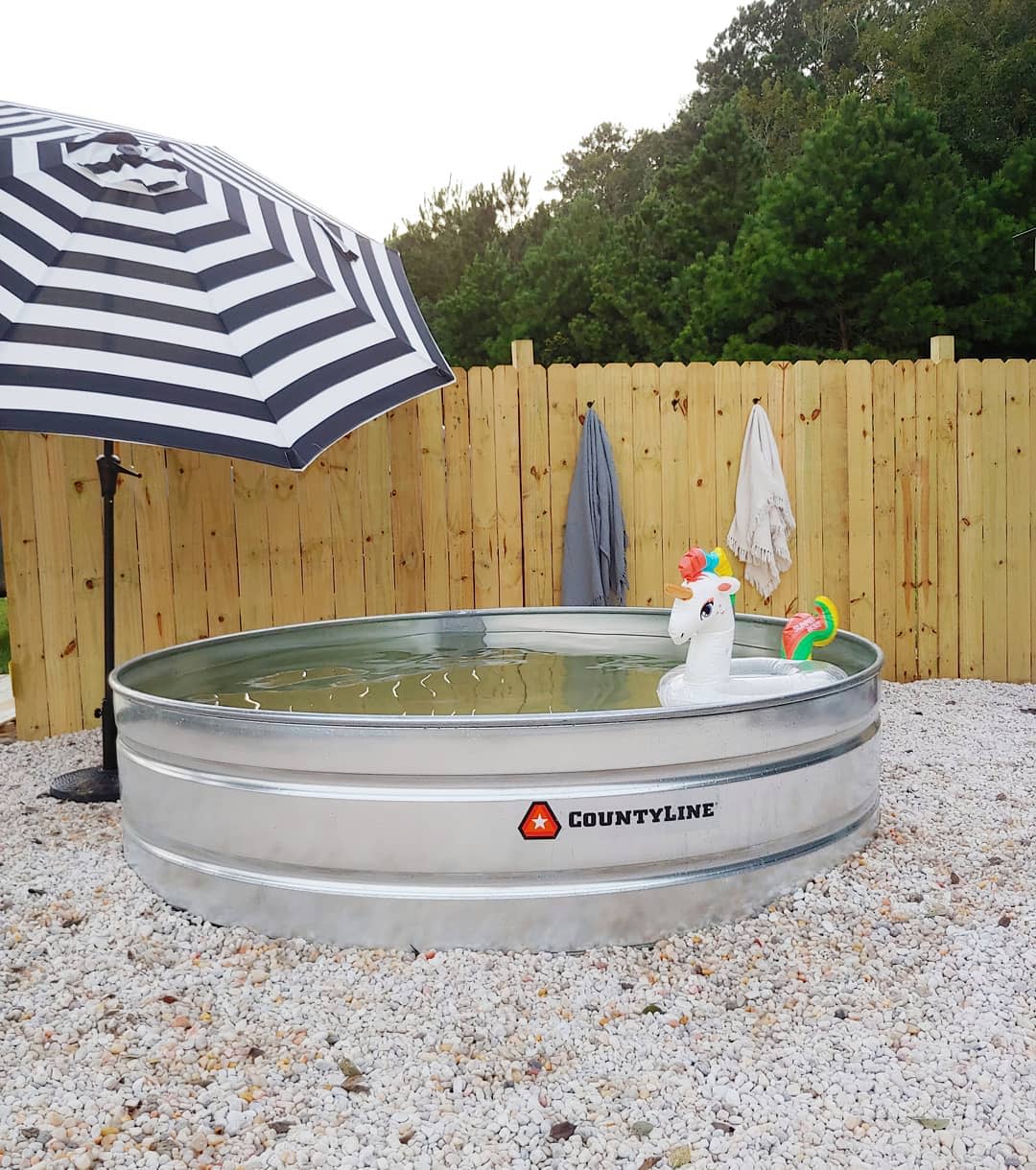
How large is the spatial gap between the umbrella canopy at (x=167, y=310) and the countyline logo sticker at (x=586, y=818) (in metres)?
1.15

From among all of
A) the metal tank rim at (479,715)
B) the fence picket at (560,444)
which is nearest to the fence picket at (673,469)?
the fence picket at (560,444)

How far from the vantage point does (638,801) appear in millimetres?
2350

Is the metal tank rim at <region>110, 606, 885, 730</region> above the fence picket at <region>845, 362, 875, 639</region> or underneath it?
underneath

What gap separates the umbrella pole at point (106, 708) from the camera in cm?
352

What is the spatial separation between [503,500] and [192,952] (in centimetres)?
298

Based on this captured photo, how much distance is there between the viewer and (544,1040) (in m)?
2.06

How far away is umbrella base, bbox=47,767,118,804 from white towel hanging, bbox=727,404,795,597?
306 cm

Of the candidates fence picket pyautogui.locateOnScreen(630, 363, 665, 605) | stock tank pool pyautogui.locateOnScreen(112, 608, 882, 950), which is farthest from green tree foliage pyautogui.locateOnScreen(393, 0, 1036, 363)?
stock tank pool pyautogui.locateOnScreen(112, 608, 882, 950)

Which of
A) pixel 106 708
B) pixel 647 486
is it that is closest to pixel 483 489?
pixel 647 486

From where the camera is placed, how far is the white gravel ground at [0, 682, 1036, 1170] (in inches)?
69.0

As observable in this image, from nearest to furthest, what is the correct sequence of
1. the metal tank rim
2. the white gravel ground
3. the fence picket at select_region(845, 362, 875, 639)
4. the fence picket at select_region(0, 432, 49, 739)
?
the white gravel ground → the metal tank rim → the fence picket at select_region(0, 432, 49, 739) → the fence picket at select_region(845, 362, 875, 639)

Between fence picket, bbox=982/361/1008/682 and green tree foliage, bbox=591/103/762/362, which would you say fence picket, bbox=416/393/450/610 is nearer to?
fence picket, bbox=982/361/1008/682

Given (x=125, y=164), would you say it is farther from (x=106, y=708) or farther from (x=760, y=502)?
(x=760, y=502)

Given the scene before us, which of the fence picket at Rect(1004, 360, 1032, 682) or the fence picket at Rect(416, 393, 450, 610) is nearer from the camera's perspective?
the fence picket at Rect(416, 393, 450, 610)
